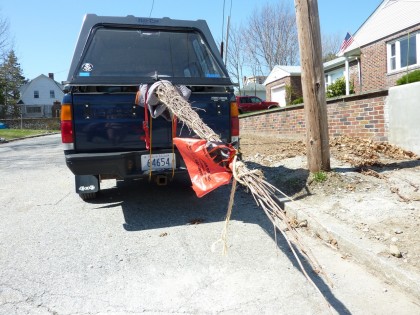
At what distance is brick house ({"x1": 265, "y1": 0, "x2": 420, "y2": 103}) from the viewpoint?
15688mm

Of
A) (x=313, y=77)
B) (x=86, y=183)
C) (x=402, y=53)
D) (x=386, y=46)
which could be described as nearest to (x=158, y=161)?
(x=86, y=183)

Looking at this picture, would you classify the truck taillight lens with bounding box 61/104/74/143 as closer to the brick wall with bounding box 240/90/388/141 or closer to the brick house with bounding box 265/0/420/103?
the brick wall with bounding box 240/90/388/141

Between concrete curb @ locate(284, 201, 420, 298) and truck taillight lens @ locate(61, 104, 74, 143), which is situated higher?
truck taillight lens @ locate(61, 104, 74, 143)

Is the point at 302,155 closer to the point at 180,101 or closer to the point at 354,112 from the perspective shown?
the point at 354,112

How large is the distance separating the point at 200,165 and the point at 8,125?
44.7 m

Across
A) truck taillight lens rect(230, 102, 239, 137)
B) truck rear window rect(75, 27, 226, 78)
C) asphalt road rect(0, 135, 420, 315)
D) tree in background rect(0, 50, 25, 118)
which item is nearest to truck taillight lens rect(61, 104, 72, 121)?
truck rear window rect(75, 27, 226, 78)

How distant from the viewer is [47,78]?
2427 inches

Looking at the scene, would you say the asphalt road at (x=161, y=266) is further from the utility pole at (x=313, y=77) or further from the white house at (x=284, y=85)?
the white house at (x=284, y=85)

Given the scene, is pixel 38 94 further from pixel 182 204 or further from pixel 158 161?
pixel 158 161

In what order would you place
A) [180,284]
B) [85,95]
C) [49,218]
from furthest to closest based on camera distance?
[49,218] → [85,95] → [180,284]

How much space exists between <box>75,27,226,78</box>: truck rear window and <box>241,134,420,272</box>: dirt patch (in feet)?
5.98

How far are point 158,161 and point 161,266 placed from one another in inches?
53.2

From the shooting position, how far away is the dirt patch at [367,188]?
10.9ft

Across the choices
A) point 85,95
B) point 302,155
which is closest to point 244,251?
point 85,95
